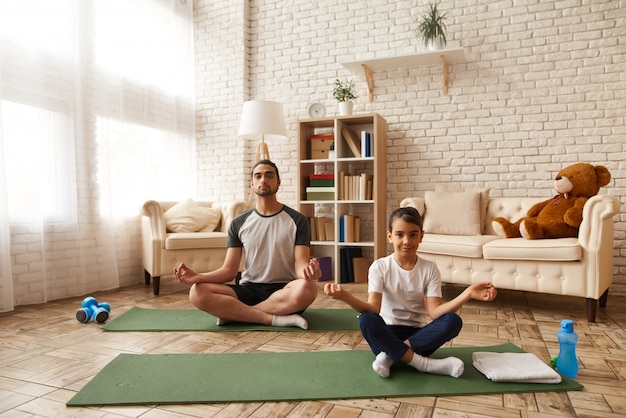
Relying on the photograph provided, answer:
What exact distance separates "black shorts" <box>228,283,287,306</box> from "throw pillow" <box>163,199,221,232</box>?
1447mm

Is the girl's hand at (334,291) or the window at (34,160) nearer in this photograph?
the girl's hand at (334,291)

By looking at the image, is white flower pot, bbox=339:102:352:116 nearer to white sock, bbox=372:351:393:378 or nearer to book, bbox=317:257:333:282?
book, bbox=317:257:333:282

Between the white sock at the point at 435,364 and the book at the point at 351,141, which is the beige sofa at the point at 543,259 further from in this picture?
the white sock at the point at 435,364

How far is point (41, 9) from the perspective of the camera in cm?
338

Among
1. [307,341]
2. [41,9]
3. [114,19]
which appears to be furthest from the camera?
[114,19]

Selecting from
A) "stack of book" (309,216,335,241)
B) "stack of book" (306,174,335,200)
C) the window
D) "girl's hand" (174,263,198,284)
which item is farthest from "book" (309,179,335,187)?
"girl's hand" (174,263,198,284)

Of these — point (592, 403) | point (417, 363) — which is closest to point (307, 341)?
point (417, 363)

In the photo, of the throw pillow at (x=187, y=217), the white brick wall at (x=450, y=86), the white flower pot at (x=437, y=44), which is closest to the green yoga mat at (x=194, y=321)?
the throw pillow at (x=187, y=217)

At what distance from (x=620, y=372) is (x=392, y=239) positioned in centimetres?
108

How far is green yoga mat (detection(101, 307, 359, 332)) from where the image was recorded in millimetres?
2604

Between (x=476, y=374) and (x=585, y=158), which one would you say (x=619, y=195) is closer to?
(x=585, y=158)

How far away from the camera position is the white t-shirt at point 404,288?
194 cm

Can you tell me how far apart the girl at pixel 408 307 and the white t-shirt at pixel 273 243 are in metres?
0.82

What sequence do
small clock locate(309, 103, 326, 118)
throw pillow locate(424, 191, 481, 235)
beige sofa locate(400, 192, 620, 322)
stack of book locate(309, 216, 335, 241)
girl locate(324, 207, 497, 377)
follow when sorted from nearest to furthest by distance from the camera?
girl locate(324, 207, 497, 377) < beige sofa locate(400, 192, 620, 322) < throw pillow locate(424, 191, 481, 235) < stack of book locate(309, 216, 335, 241) < small clock locate(309, 103, 326, 118)
